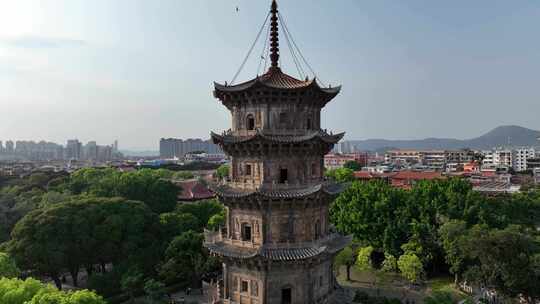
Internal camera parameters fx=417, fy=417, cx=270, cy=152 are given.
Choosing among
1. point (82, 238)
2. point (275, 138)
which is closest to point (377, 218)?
point (275, 138)

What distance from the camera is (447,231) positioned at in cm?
4109

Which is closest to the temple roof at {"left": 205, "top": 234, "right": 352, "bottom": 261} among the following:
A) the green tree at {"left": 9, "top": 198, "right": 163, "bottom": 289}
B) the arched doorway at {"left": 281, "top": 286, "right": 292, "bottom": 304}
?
the arched doorway at {"left": 281, "top": 286, "right": 292, "bottom": 304}

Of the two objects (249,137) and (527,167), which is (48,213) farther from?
(527,167)

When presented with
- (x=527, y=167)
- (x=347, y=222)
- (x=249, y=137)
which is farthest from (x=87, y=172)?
(x=527, y=167)

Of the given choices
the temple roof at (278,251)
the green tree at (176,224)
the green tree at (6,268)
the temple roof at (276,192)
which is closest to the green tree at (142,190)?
the green tree at (176,224)

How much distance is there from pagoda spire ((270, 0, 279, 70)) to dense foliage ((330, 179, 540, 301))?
24234 millimetres

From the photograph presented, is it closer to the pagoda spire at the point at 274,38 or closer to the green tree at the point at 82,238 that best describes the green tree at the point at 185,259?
the green tree at the point at 82,238

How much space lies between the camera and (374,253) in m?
50.9

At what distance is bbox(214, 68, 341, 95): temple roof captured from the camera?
22.4 meters

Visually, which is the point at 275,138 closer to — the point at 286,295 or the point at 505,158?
the point at 286,295

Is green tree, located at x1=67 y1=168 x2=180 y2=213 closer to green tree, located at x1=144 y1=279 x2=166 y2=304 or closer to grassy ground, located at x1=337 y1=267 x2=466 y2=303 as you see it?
green tree, located at x1=144 y1=279 x2=166 y2=304

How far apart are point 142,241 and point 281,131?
975 inches

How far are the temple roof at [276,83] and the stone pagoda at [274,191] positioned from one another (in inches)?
2.2

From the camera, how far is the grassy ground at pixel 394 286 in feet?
133
